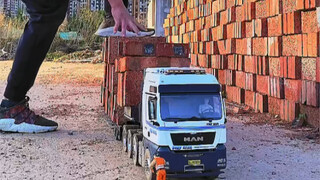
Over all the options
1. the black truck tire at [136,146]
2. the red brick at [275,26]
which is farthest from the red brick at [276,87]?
the black truck tire at [136,146]

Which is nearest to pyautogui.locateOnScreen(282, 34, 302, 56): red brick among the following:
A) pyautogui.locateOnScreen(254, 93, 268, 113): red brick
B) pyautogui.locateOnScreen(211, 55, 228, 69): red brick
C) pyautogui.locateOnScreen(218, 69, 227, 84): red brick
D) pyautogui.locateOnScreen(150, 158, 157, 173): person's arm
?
pyautogui.locateOnScreen(254, 93, 268, 113): red brick

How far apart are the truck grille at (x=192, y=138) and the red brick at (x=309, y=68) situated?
10.8 ft

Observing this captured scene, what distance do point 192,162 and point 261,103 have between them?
15.2 feet

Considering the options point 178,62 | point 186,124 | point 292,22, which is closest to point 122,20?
point 186,124

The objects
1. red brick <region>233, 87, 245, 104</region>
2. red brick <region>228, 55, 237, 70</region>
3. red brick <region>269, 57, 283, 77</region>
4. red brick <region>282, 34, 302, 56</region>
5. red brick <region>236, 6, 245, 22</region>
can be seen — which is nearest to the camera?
red brick <region>282, 34, 302, 56</region>

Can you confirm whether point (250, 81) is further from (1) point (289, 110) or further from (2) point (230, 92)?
(1) point (289, 110)

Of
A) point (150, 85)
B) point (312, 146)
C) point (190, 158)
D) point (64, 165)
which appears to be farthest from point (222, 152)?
point (312, 146)

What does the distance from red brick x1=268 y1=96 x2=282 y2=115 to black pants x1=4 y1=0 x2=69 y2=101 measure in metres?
4.00

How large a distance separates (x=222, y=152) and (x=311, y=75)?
11.0 ft

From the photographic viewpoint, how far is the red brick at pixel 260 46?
7.63 m

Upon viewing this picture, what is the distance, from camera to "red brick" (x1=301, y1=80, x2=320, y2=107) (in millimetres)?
6184

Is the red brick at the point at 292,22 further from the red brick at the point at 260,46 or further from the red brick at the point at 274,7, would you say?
the red brick at the point at 260,46

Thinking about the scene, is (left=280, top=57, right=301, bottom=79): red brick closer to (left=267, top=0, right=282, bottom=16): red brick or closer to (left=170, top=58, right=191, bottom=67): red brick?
(left=267, top=0, right=282, bottom=16): red brick

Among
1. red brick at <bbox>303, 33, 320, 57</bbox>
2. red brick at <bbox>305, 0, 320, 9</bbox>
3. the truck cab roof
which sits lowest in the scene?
the truck cab roof
